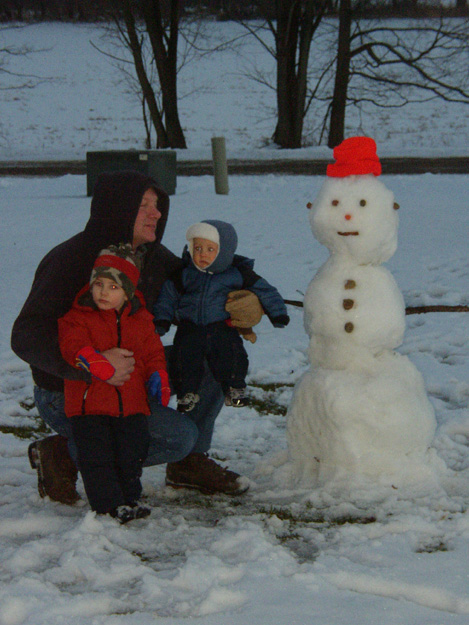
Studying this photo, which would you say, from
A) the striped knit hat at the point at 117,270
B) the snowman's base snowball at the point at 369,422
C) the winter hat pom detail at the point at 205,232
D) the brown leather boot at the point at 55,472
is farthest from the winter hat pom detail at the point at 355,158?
the brown leather boot at the point at 55,472

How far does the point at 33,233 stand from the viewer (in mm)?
9141

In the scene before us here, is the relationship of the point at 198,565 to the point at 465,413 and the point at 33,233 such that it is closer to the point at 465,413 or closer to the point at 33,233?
the point at 465,413

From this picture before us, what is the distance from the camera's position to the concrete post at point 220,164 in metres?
10.6

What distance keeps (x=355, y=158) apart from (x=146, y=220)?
3.22 ft

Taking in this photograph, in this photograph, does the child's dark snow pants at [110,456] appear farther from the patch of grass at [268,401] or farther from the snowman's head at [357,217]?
the patch of grass at [268,401]

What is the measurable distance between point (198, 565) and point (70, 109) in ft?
97.0

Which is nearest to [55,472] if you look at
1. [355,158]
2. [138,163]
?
[355,158]

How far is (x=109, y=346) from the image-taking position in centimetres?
320

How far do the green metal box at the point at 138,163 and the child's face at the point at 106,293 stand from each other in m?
7.42

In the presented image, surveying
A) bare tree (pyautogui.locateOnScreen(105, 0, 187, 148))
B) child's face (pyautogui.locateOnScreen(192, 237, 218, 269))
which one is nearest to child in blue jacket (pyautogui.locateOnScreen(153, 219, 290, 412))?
child's face (pyautogui.locateOnScreen(192, 237, 218, 269))

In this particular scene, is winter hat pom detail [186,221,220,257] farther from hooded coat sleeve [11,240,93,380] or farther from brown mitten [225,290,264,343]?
hooded coat sleeve [11,240,93,380]

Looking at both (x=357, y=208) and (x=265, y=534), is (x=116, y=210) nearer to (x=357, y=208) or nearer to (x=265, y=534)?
(x=357, y=208)

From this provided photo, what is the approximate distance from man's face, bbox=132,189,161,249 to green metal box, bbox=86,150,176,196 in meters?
6.92

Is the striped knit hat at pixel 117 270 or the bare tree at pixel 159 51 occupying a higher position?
the bare tree at pixel 159 51
